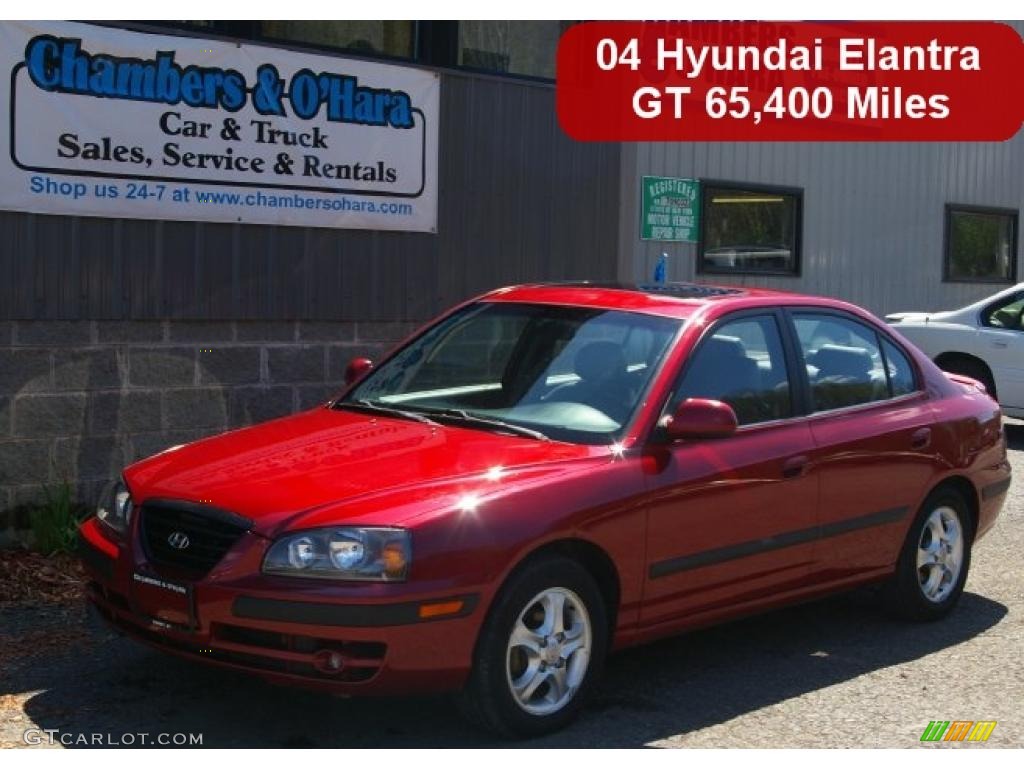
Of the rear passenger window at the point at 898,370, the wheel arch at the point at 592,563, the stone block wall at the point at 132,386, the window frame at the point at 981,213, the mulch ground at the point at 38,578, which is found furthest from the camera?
the window frame at the point at 981,213

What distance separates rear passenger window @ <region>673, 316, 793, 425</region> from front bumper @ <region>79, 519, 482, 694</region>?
1512 mm

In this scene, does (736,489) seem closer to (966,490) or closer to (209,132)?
(966,490)

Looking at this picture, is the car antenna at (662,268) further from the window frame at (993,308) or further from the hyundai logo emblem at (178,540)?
the hyundai logo emblem at (178,540)

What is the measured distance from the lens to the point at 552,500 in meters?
5.18

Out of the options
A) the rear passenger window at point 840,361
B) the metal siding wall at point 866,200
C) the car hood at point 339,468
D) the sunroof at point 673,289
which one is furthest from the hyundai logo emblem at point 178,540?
the metal siding wall at point 866,200

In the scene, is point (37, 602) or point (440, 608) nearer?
point (440, 608)

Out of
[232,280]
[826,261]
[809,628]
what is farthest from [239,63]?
[826,261]

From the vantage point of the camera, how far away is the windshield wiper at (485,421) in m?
5.70

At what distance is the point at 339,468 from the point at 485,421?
2.41 feet

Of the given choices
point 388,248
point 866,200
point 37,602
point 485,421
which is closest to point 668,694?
point 485,421

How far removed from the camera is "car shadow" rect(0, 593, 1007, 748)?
522cm

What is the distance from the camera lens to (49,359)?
8.15 m

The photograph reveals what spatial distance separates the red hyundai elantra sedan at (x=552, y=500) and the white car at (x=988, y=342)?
20.4 ft
